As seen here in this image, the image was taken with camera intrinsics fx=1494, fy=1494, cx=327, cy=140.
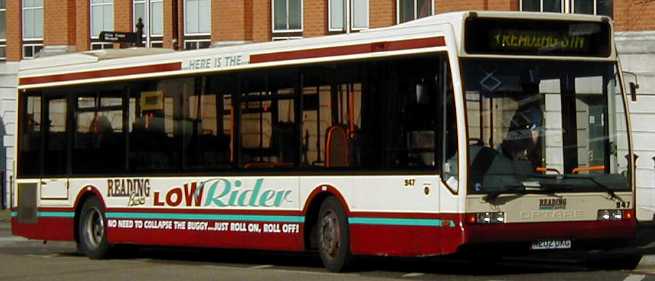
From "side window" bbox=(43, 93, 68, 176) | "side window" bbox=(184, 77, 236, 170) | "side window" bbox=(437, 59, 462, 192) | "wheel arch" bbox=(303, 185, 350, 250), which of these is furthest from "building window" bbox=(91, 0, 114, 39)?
"side window" bbox=(437, 59, 462, 192)

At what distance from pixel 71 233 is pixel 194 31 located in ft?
48.8

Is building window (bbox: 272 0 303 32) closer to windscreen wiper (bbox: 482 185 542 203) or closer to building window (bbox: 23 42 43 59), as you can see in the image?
building window (bbox: 23 42 43 59)

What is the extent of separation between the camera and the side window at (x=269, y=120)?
60.7 feet

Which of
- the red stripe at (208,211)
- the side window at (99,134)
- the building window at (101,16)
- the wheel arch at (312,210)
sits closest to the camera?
the wheel arch at (312,210)

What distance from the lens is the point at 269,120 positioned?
61.8 feet

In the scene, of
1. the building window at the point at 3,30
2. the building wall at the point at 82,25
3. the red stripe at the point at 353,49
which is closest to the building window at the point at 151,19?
the building wall at the point at 82,25

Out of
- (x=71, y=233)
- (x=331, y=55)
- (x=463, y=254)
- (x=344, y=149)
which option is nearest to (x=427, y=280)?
(x=463, y=254)

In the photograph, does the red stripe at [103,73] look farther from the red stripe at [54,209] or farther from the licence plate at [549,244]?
the licence plate at [549,244]

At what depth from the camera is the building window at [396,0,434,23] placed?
108 feet

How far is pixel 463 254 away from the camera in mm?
16328

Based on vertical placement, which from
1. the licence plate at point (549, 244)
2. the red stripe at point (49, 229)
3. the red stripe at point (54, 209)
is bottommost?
the red stripe at point (49, 229)

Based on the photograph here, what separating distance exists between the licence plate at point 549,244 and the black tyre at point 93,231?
26.1 ft

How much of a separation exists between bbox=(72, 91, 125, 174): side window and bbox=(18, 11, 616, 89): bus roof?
339mm

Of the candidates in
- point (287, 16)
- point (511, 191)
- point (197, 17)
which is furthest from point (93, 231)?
point (197, 17)
